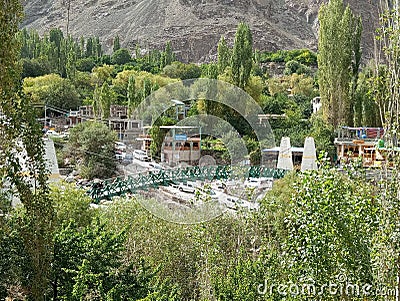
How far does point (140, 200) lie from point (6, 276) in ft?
13.9

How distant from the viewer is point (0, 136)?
4348 mm

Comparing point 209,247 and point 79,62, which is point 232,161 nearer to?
point 209,247

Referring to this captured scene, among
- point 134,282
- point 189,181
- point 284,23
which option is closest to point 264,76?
point 189,181

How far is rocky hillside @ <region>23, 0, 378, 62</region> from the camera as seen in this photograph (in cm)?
6500

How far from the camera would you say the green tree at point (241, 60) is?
66.6 ft

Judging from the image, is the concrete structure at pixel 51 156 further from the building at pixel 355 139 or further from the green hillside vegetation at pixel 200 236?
the building at pixel 355 139

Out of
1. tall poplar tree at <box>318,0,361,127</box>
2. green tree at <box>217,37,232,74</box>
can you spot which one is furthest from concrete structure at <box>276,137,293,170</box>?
green tree at <box>217,37,232,74</box>

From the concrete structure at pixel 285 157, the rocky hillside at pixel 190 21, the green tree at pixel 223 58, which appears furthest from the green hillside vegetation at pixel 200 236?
the rocky hillside at pixel 190 21

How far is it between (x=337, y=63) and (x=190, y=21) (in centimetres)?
5284

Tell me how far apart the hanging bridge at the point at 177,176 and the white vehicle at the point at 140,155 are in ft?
1.01

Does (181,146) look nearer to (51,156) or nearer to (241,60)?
(51,156)

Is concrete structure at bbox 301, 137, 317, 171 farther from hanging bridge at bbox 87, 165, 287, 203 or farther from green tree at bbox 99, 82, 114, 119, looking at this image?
green tree at bbox 99, 82, 114, 119

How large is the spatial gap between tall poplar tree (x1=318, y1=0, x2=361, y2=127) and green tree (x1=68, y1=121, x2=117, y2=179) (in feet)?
25.2

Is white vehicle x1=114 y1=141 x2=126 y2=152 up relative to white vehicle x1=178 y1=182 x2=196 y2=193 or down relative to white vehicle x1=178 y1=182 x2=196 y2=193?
up
